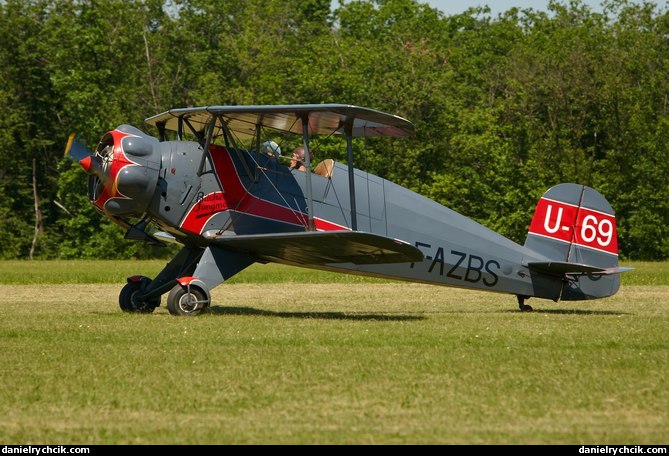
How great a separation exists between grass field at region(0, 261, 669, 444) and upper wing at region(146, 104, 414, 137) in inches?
102

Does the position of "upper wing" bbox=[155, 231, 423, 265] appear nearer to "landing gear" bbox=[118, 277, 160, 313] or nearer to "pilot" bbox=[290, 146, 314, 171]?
"pilot" bbox=[290, 146, 314, 171]

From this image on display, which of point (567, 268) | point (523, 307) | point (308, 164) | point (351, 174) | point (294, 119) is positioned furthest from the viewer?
point (523, 307)

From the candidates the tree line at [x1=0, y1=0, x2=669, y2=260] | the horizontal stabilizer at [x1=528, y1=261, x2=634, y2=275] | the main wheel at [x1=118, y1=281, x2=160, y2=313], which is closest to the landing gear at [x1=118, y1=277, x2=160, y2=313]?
the main wheel at [x1=118, y1=281, x2=160, y2=313]

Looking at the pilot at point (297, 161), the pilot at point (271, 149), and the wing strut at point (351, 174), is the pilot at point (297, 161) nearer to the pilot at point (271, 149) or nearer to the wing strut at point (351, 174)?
the pilot at point (271, 149)

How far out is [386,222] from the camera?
49.0 ft

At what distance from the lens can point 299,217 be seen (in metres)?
14.5

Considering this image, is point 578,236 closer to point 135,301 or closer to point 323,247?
point 323,247

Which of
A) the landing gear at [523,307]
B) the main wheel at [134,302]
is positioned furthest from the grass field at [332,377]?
the landing gear at [523,307]

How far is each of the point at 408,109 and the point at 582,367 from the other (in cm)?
3679

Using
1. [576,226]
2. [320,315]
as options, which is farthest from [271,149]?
[576,226]

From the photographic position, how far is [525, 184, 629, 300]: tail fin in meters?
16.0

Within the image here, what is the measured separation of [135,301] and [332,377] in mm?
6535
